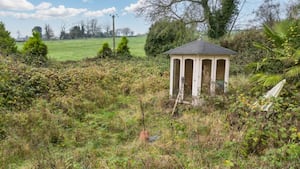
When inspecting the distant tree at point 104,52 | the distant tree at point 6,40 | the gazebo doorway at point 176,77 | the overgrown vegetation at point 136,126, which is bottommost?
the overgrown vegetation at point 136,126

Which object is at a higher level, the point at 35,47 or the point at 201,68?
the point at 35,47

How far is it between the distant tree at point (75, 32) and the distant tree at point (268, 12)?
16.0 meters

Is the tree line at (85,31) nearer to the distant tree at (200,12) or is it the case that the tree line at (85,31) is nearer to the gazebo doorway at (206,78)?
the distant tree at (200,12)

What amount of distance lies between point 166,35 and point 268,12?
5440mm

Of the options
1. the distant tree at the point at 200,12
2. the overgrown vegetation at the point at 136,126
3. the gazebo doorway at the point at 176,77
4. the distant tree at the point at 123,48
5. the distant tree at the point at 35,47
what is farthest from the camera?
the distant tree at the point at 123,48

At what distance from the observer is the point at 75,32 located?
23.6 meters

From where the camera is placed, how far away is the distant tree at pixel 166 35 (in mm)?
13182

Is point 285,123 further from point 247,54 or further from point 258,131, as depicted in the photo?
point 247,54

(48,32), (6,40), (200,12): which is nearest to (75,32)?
(48,32)

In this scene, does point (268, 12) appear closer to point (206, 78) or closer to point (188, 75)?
point (188, 75)

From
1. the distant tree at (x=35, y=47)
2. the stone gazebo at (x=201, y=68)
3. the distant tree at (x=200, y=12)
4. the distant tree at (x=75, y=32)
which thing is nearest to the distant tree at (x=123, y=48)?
the distant tree at (x=200, y=12)

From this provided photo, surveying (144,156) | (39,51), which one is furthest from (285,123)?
(39,51)

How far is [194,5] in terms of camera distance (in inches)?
521

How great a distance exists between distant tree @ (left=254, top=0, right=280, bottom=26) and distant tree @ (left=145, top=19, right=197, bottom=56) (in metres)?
3.52
